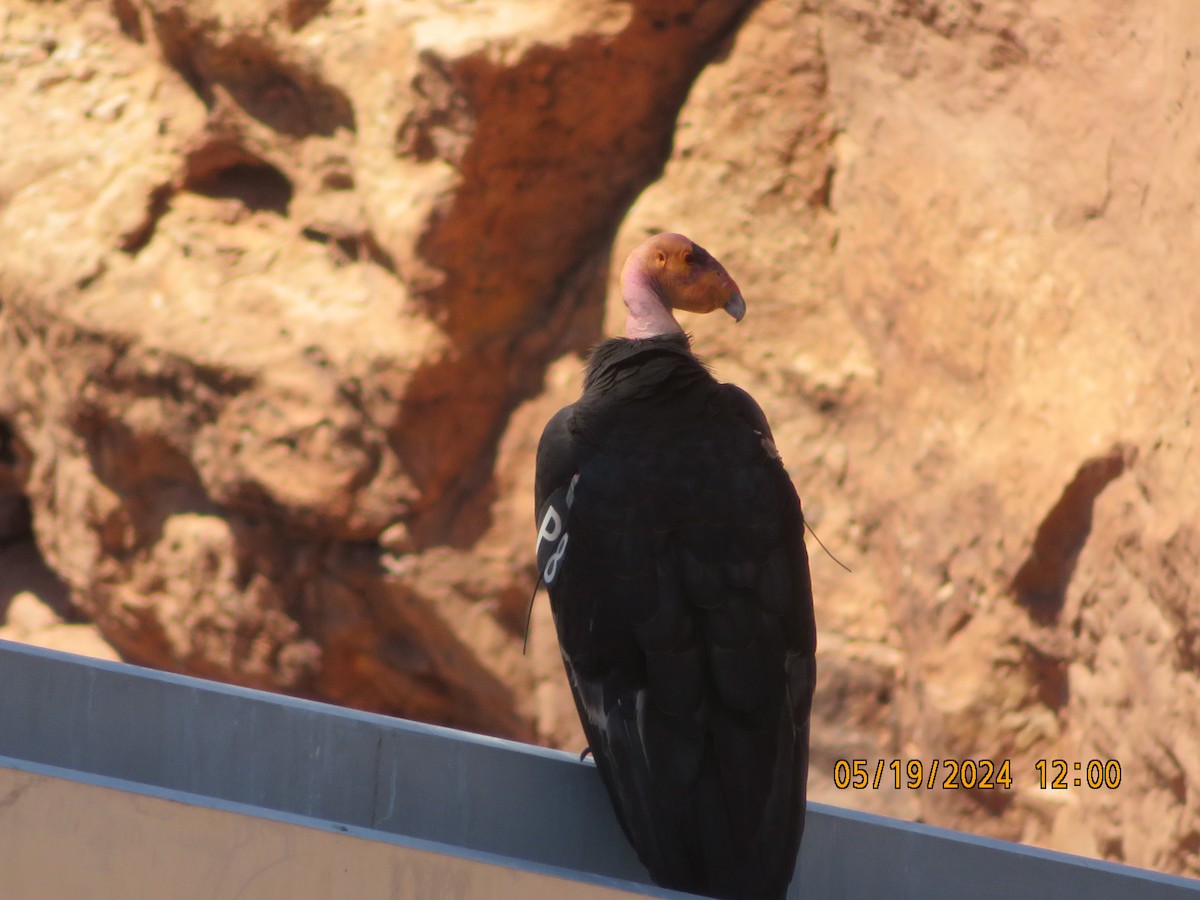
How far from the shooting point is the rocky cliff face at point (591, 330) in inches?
127

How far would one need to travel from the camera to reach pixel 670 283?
2.38 meters

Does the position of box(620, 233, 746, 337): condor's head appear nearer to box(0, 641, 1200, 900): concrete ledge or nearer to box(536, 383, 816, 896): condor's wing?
box(536, 383, 816, 896): condor's wing

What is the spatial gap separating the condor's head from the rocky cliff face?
1.11 metres

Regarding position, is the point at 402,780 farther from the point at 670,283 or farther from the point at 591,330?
the point at 591,330

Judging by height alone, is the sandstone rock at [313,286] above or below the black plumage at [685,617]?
below

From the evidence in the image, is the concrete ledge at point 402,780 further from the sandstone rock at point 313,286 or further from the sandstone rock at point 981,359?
the sandstone rock at point 313,286

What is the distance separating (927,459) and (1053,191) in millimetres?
772

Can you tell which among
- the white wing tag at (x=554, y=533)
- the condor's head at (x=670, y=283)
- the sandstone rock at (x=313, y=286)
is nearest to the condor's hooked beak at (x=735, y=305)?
the condor's head at (x=670, y=283)

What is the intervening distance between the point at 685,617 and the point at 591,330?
281 centimetres

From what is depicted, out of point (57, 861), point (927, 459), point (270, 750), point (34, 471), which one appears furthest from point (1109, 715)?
point (34, 471)

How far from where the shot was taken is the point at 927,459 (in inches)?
146

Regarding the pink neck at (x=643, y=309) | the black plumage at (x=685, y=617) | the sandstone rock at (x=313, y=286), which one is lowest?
the sandstone rock at (x=313, y=286)

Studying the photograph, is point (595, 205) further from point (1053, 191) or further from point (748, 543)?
point (748, 543)

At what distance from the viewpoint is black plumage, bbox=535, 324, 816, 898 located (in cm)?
167
